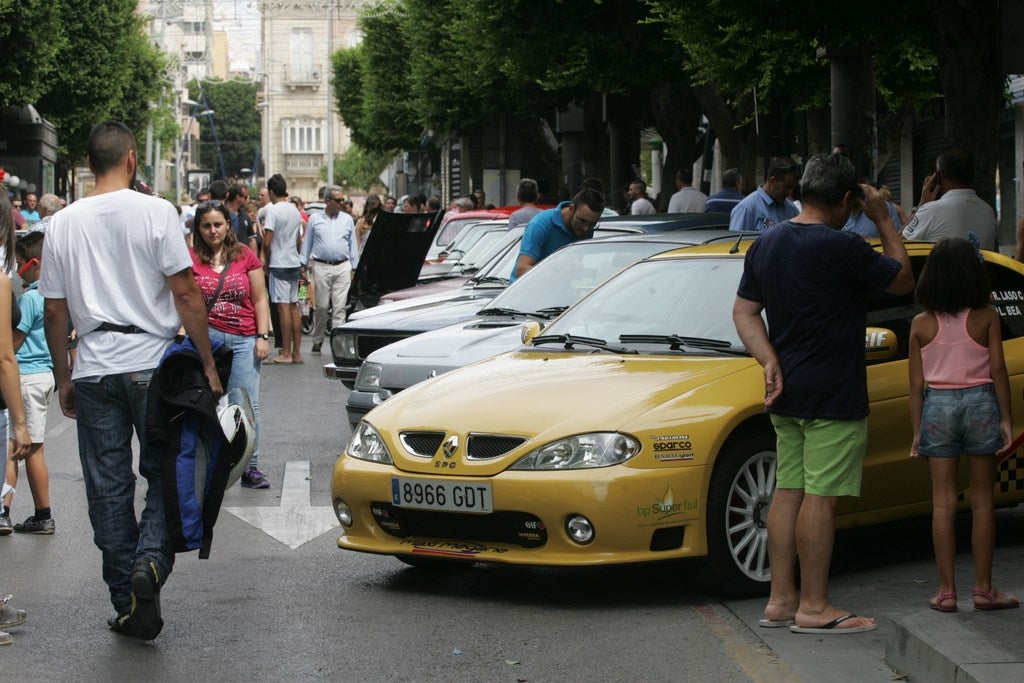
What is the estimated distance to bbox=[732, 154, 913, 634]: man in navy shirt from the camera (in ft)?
20.8

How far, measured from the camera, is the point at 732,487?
6.92m

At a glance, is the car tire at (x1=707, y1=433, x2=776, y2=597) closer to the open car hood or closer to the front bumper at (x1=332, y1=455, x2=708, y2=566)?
the front bumper at (x1=332, y1=455, x2=708, y2=566)

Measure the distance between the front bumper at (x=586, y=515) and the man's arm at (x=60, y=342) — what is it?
139cm

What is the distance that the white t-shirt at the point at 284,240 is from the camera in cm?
1830

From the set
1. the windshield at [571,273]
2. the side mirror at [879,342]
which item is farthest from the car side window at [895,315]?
the windshield at [571,273]

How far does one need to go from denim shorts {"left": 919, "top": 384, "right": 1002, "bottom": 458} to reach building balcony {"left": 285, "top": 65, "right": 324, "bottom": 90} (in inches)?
4665

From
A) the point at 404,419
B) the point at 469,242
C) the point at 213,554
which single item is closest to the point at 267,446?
the point at 213,554

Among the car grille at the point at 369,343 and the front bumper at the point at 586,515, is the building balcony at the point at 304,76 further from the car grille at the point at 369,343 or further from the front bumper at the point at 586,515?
the front bumper at the point at 586,515

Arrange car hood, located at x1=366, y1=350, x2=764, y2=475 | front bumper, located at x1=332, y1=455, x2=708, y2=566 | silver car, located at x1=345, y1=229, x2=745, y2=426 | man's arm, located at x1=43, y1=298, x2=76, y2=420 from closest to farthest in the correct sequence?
man's arm, located at x1=43, y1=298, x2=76, y2=420, front bumper, located at x1=332, y1=455, x2=708, y2=566, car hood, located at x1=366, y1=350, x2=764, y2=475, silver car, located at x1=345, y1=229, x2=745, y2=426

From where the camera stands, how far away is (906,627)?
5.89 meters

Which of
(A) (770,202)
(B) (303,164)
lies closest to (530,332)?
(A) (770,202)

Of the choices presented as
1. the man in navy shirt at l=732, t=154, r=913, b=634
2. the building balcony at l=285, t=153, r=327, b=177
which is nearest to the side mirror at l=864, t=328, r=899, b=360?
the man in navy shirt at l=732, t=154, r=913, b=634

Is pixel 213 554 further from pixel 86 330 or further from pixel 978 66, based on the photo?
pixel 978 66

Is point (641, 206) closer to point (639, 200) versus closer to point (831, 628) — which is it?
point (639, 200)
